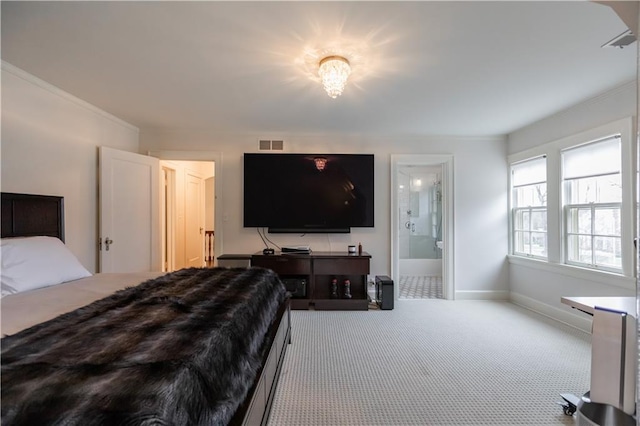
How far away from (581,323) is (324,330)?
2865mm

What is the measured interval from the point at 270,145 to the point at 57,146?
2425mm

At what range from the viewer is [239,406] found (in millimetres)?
1203

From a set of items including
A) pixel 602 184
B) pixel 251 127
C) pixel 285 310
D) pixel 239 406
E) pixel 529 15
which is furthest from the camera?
pixel 251 127

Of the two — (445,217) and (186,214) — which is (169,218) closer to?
(186,214)

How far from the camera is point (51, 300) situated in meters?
1.73

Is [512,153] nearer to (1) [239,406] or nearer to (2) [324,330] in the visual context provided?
(2) [324,330]

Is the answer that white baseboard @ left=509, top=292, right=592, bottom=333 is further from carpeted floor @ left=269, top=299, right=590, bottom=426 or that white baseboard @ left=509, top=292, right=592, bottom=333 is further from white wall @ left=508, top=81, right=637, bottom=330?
carpeted floor @ left=269, top=299, right=590, bottom=426

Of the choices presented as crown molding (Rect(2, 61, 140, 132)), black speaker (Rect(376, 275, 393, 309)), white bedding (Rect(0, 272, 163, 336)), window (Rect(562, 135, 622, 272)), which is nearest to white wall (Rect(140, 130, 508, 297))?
black speaker (Rect(376, 275, 393, 309))

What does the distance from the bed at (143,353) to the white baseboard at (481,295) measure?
337cm

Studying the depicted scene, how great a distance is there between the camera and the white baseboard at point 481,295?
4.38m

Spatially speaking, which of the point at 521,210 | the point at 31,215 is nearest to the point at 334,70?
the point at 31,215

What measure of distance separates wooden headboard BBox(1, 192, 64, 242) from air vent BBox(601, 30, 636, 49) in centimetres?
468

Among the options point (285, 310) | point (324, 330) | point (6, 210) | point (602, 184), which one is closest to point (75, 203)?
point (6, 210)

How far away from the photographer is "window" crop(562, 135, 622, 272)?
2883 mm
